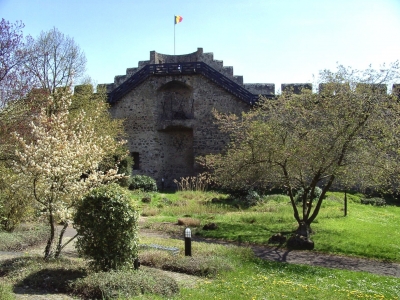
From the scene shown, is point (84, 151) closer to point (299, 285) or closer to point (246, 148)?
point (299, 285)

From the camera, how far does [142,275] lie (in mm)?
6602

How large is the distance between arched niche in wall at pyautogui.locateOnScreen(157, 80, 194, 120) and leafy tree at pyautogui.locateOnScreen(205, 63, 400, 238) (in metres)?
14.8

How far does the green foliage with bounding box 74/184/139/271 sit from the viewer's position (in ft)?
22.9

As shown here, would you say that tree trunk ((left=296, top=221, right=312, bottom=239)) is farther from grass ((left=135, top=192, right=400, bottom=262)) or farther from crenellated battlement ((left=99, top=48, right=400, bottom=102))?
crenellated battlement ((left=99, top=48, right=400, bottom=102))

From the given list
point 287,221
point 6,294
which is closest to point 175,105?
point 287,221

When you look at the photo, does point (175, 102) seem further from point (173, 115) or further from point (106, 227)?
point (106, 227)

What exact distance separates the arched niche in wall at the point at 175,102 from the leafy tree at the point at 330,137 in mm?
14787

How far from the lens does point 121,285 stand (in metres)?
6.05

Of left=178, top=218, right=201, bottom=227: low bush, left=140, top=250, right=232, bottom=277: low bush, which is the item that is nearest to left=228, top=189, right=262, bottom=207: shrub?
left=178, top=218, right=201, bottom=227: low bush

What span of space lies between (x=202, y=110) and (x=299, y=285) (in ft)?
63.3

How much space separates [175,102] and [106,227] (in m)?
20.6

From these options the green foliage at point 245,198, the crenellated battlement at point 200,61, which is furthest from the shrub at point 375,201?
the crenellated battlement at point 200,61

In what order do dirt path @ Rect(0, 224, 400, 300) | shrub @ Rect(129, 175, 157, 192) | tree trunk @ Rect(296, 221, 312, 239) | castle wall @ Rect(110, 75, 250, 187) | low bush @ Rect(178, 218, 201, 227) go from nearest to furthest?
dirt path @ Rect(0, 224, 400, 300) < tree trunk @ Rect(296, 221, 312, 239) < low bush @ Rect(178, 218, 201, 227) < shrub @ Rect(129, 175, 157, 192) < castle wall @ Rect(110, 75, 250, 187)

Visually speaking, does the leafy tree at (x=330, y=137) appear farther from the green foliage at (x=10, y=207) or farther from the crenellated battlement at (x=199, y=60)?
the crenellated battlement at (x=199, y=60)
